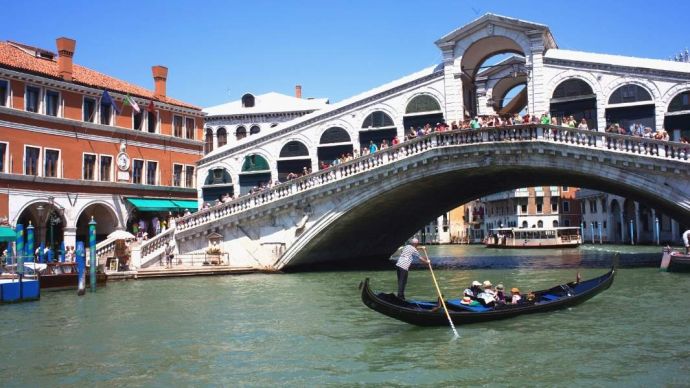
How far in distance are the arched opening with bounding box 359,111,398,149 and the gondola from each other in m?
12.3

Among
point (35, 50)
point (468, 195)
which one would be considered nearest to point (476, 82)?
point (468, 195)

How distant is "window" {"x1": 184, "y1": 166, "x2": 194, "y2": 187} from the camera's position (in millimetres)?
29219

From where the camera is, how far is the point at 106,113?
84.8 feet

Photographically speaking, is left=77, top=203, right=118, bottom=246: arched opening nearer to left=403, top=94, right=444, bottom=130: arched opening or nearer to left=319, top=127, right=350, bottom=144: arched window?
left=319, top=127, right=350, bottom=144: arched window

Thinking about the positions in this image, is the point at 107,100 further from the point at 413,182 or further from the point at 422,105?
the point at 413,182

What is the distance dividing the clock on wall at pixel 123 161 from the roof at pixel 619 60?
50.8 feet

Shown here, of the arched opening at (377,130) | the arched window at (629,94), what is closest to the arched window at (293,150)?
the arched opening at (377,130)

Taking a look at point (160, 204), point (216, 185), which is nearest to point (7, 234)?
point (160, 204)

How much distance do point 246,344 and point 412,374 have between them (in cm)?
308

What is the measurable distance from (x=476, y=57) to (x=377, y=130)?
14.1 feet

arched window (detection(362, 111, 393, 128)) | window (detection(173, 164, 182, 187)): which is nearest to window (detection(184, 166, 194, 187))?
window (detection(173, 164, 182, 187))

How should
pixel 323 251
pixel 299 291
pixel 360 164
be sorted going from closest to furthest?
pixel 299 291 → pixel 360 164 → pixel 323 251

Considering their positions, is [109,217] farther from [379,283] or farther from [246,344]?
[246,344]

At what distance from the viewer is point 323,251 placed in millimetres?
25016
